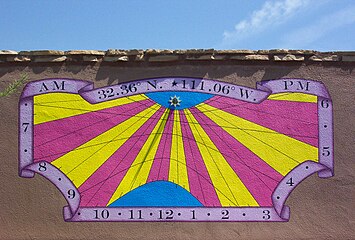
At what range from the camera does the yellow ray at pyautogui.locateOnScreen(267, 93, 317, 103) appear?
7.49 meters

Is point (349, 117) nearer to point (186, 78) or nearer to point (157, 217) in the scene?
point (186, 78)

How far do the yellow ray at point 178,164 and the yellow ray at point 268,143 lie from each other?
0.47 metres

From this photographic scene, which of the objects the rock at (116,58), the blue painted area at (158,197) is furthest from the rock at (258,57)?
the blue painted area at (158,197)

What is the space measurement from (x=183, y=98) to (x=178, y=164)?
79 cm

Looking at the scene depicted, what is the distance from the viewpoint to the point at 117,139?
7.42 meters

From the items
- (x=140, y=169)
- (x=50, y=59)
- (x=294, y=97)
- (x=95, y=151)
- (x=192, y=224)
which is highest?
(x=50, y=59)

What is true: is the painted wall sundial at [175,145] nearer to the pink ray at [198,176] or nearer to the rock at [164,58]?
the pink ray at [198,176]

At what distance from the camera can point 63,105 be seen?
750cm

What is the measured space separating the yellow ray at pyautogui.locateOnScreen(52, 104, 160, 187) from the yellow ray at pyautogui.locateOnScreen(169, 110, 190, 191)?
0.44 m

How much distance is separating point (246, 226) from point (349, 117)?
178 centimetres

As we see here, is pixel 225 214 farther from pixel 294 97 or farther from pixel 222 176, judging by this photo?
pixel 294 97

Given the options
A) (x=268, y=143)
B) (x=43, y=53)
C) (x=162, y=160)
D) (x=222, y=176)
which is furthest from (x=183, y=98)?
(x=43, y=53)

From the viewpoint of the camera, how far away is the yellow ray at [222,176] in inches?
288

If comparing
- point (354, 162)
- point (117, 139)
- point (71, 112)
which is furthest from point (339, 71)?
point (71, 112)
